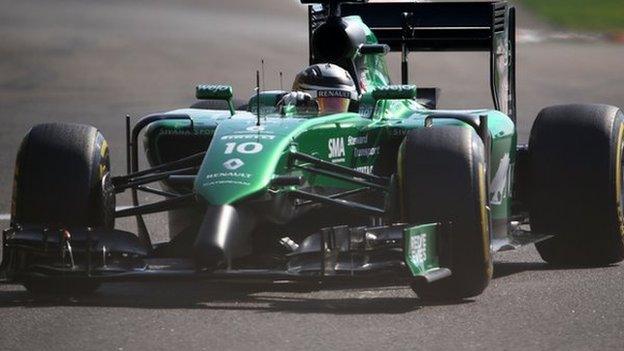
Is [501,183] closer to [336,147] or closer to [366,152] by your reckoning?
[366,152]

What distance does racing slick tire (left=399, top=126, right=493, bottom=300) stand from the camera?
9859 mm

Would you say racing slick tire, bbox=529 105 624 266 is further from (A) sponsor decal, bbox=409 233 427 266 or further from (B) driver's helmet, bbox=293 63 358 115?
(A) sponsor decal, bbox=409 233 427 266

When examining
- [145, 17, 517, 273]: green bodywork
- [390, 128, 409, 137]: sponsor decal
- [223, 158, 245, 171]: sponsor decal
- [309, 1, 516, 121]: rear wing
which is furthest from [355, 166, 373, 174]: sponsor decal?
[309, 1, 516, 121]: rear wing

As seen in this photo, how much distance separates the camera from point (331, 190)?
11023 mm

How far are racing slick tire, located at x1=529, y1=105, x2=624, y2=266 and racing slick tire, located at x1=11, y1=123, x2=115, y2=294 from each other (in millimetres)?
2733

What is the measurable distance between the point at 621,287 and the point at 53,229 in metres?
3.22

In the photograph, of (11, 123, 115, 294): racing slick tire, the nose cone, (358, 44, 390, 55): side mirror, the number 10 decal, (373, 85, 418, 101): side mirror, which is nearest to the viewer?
the nose cone

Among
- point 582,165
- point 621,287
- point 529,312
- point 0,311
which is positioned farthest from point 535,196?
point 0,311

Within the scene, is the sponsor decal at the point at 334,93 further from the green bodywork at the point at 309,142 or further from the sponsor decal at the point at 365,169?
the sponsor decal at the point at 365,169

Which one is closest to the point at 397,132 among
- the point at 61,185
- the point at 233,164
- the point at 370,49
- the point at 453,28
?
the point at 370,49

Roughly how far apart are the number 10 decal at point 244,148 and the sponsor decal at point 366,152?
1038 millimetres

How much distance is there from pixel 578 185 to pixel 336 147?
5.16ft

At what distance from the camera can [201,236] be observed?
964 cm

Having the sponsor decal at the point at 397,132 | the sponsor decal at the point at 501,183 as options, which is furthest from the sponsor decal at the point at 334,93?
the sponsor decal at the point at 501,183
